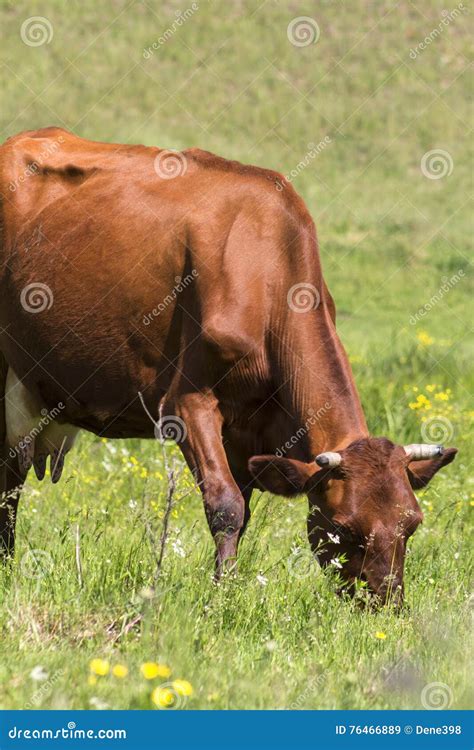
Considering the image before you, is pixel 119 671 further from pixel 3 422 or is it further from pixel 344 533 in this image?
pixel 3 422

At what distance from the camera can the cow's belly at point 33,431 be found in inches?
320

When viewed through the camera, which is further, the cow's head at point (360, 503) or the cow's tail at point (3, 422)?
the cow's tail at point (3, 422)

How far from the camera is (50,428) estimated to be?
8172mm

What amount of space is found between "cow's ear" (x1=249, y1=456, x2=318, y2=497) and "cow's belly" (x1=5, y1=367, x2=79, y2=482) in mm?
2008

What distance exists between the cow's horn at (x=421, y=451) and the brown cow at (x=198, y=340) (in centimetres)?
1

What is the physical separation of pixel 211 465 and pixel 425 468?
42.8 inches

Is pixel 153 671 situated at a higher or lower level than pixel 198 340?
lower

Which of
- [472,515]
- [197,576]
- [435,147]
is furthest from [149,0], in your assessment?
[197,576]

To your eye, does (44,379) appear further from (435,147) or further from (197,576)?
(435,147)

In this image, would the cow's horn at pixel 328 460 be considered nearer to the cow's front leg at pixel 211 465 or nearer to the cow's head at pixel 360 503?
the cow's head at pixel 360 503

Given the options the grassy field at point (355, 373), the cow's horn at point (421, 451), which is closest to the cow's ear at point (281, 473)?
the grassy field at point (355, 373)

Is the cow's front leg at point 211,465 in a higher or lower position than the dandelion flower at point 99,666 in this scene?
higher

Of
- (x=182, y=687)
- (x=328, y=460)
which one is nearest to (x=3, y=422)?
(x=328, y=460)

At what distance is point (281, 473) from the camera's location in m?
6.47
